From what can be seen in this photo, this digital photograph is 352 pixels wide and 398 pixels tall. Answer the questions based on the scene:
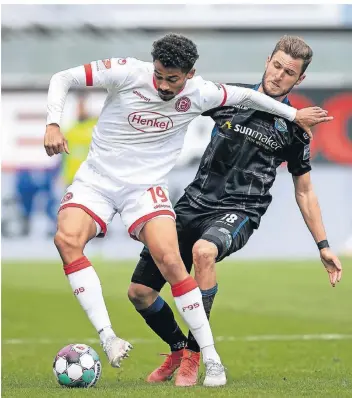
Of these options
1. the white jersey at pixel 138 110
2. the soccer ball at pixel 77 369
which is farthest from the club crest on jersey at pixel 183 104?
the soccer ball at pixel 77 369

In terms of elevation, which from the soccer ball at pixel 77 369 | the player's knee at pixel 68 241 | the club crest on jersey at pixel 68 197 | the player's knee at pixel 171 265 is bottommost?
the soccer ball at pixel 77 369

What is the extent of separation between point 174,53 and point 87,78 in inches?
25.7

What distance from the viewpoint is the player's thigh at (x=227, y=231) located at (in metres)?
7.87

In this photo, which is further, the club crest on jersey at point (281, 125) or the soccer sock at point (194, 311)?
the club crest on jersey at point (281, 125)

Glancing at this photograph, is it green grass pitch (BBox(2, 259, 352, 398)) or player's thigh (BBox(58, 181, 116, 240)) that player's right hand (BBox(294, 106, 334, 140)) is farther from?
green grass pitch (BBox(2, 259, 352, 398))

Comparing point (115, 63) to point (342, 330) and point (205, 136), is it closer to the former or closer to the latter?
point (342, 330)

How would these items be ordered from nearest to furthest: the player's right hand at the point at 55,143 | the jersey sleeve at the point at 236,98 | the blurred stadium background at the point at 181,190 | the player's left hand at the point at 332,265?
the player's right hand at the point at 55,143, the jersey sleeve at the point at 236,98, the player's left hand at the point at 332,265, the blurred stadium background at the point at 181,190

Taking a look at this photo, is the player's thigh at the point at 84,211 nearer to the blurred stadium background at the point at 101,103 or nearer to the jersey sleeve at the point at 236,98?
the jersey sleeve at the point at 236,98

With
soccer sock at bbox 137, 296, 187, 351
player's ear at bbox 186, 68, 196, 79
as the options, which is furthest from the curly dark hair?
soccer sock at bbox 137, 296, 187, 351

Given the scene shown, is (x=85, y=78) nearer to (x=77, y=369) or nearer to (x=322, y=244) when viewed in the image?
(x=77, y=369)

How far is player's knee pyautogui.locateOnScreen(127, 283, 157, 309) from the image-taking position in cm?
852

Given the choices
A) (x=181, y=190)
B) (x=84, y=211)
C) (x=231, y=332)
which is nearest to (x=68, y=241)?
(x=84, y=211)

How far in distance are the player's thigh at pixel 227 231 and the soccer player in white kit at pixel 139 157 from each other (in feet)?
1.15

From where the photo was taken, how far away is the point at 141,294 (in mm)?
8531
